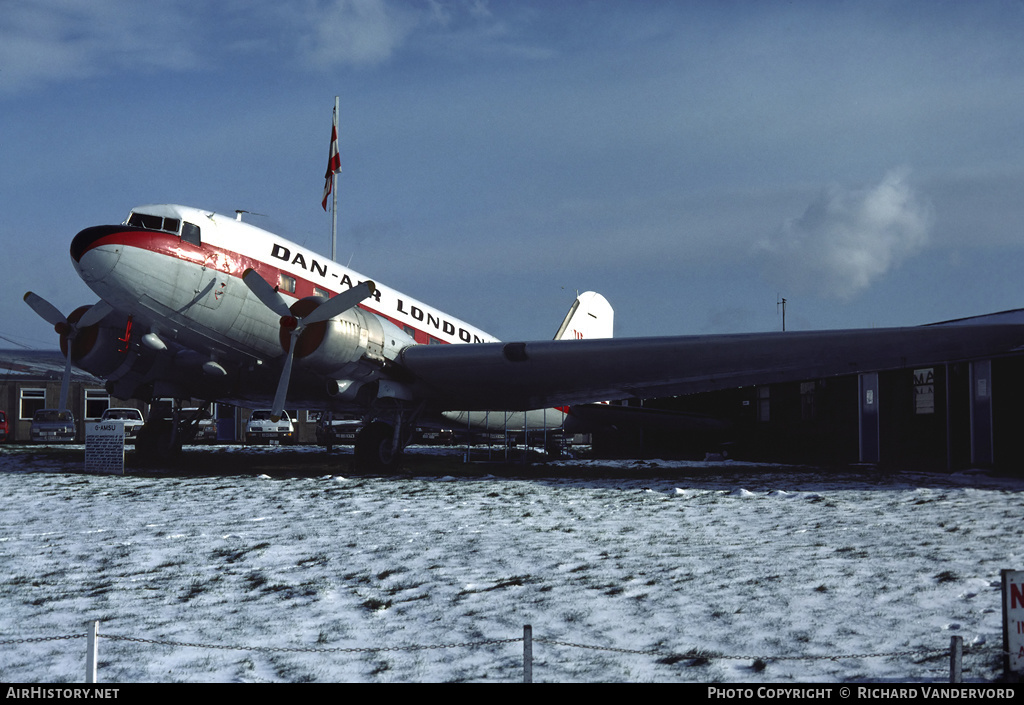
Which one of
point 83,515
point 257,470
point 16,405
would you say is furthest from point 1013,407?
point 16,405

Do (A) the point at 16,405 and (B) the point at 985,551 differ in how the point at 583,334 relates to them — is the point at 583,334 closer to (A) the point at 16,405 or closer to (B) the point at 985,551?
(B) the point at 985,551

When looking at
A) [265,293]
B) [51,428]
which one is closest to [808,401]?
[265,293]

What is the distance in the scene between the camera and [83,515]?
11812mm

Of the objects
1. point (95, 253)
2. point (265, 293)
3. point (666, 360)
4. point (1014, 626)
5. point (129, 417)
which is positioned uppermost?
point (95, 253)

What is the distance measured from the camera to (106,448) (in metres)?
18.7

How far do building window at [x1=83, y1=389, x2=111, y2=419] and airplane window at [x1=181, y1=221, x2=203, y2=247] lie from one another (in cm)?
3876

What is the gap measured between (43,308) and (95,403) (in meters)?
34.2

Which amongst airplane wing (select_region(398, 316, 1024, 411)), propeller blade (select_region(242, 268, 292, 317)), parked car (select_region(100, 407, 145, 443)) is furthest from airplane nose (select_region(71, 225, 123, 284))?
parked car (select_region(100, 407, 145, 443))

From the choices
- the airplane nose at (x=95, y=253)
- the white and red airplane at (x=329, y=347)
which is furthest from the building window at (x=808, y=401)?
the airplane nose at (x=95, y=253)

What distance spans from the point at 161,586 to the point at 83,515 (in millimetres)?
5047

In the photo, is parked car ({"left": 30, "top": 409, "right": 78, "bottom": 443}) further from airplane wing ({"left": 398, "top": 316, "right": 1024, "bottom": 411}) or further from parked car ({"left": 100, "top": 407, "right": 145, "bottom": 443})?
airplane wing ({"left": 398, "top": 316, "right": 1024, "bottom": 411})

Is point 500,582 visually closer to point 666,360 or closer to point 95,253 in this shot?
point 666,360

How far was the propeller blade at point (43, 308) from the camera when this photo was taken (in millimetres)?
20562

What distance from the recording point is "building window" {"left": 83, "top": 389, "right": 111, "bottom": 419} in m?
50.8
